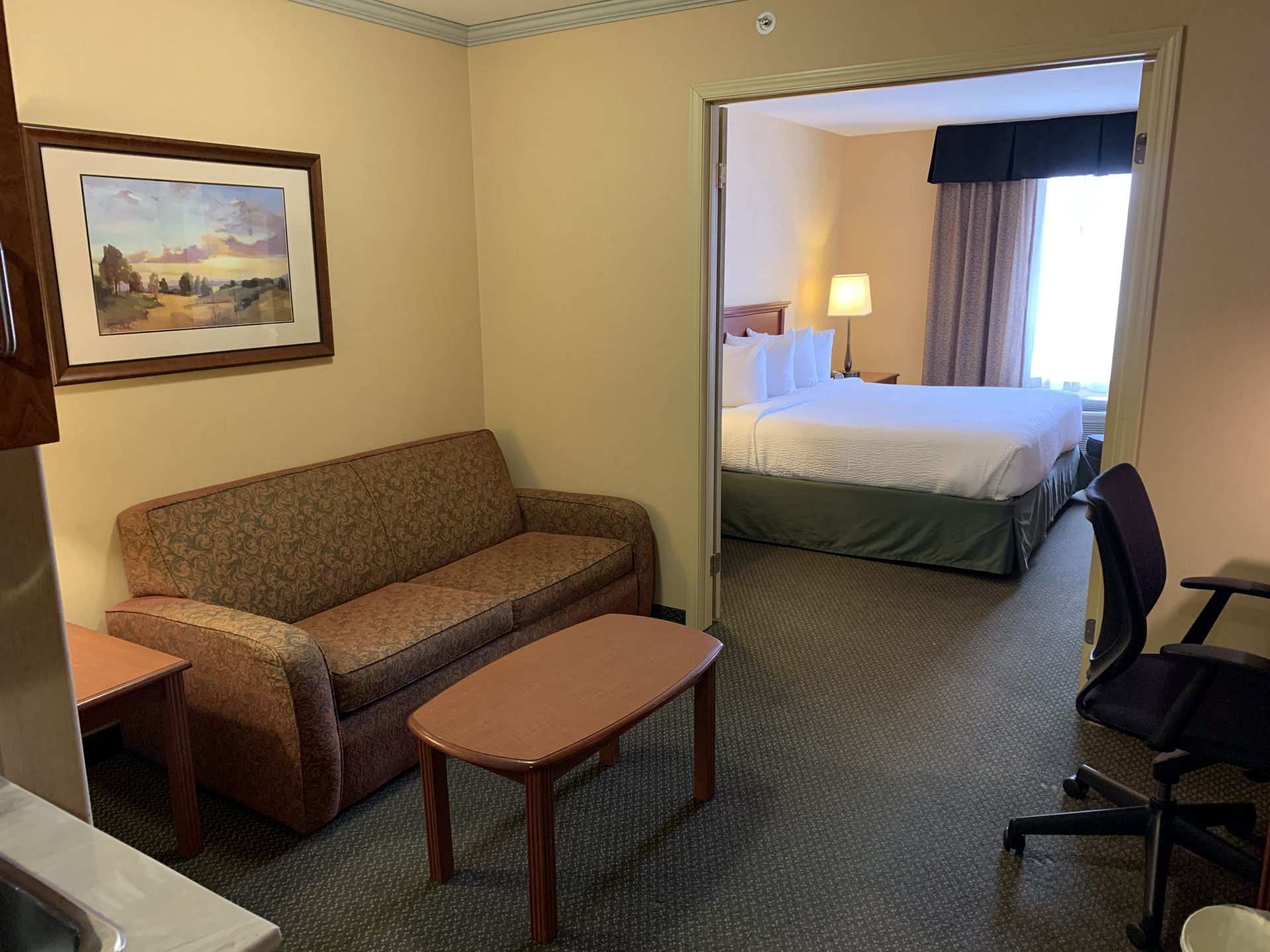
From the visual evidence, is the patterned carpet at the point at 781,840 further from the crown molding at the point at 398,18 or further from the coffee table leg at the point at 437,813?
the crown molding at the point at 398,18

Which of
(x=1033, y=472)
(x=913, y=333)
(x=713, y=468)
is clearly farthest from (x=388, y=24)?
(x=913, y=333)

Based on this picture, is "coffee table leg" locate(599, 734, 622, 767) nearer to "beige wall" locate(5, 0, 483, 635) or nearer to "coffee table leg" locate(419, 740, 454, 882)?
"coffee table leg" locate(419, 740, 454, 882)

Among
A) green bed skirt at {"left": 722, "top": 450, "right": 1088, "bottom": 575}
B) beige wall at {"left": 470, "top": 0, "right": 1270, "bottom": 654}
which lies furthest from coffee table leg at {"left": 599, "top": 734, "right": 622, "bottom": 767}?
green bed skirt at {"left": 722, "top": 450, "right": 1088, "bottom": 575}

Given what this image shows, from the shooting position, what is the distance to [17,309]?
3.02 feet

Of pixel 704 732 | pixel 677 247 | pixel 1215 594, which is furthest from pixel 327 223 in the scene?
pixel 1215 594

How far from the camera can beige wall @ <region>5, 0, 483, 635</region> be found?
8.39 feet

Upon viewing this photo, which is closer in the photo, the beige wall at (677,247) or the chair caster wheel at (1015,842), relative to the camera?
the chair caster wheel at (1015,842)

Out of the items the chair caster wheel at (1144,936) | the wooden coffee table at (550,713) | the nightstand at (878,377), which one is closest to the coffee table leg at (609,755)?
the wooden coffee table at (550,713)

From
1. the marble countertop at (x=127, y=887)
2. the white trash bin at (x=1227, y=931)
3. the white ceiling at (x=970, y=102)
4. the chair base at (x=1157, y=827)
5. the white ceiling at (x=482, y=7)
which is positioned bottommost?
the chair base at (x=1157, y=827)

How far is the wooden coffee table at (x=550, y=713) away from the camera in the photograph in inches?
79.3

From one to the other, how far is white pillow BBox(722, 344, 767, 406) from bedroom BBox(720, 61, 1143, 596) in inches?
0.6

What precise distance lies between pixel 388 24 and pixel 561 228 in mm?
952

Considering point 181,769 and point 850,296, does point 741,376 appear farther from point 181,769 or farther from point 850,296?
point 181,769

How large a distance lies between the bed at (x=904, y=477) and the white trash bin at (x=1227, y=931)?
340cm
